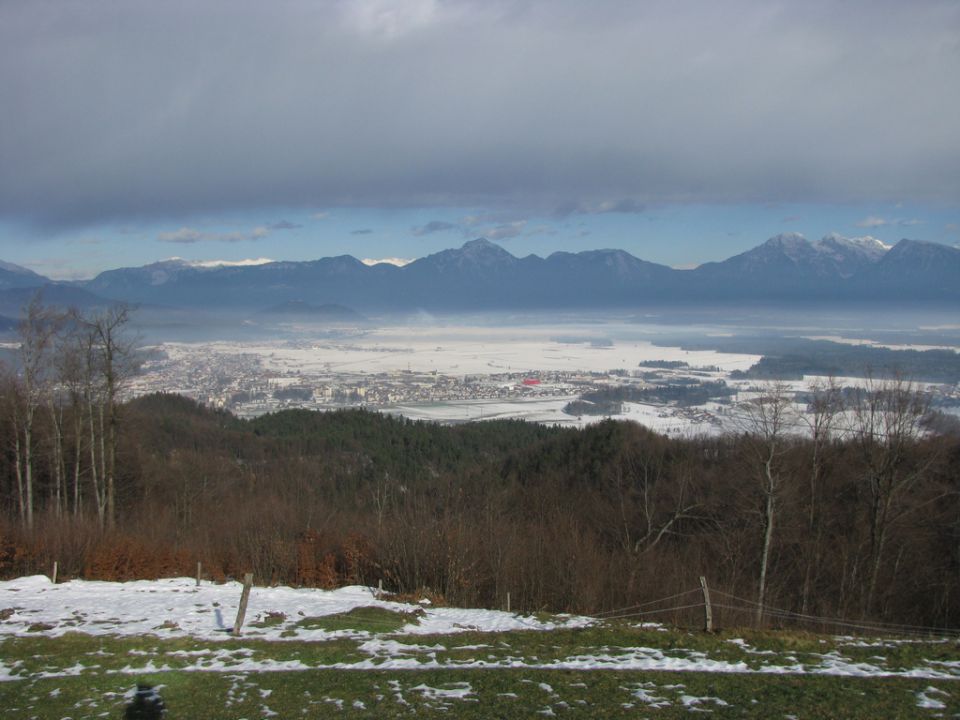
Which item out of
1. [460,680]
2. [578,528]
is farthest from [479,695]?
[578,528]

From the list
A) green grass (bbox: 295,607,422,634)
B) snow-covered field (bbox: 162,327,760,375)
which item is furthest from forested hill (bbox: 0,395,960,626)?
snow-covered field (bbox: 162,327,760,375)

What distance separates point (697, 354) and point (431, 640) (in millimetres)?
78216

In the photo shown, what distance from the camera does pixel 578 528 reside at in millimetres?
27031

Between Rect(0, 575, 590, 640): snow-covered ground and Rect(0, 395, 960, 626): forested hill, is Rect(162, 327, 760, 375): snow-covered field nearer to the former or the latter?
Rect(0, 395, 960, 626): forested hill

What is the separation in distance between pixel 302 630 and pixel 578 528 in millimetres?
16416

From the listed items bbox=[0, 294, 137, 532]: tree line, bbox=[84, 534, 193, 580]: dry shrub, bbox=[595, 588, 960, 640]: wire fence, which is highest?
bbox=[0, 294, 137, 532]: tree line

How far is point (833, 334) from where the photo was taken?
8931 centimetres

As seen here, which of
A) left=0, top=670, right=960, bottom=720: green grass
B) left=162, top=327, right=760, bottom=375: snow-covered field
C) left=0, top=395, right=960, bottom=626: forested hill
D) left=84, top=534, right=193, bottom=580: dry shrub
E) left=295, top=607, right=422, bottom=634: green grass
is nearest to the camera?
left=0, top=670, right=960, bottom=720: green grass

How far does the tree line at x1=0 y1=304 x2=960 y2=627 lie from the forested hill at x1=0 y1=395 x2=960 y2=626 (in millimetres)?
89

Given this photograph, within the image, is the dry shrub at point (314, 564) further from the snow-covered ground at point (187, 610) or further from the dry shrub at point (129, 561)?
the dry shrub at point (129, 561)

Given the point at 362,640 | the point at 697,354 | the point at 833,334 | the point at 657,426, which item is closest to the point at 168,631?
the point at 362,640

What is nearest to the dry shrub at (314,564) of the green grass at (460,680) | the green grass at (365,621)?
the green grass at (365,621)

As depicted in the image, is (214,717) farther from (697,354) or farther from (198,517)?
(697,354)

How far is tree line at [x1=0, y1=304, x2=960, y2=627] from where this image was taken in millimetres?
18391
